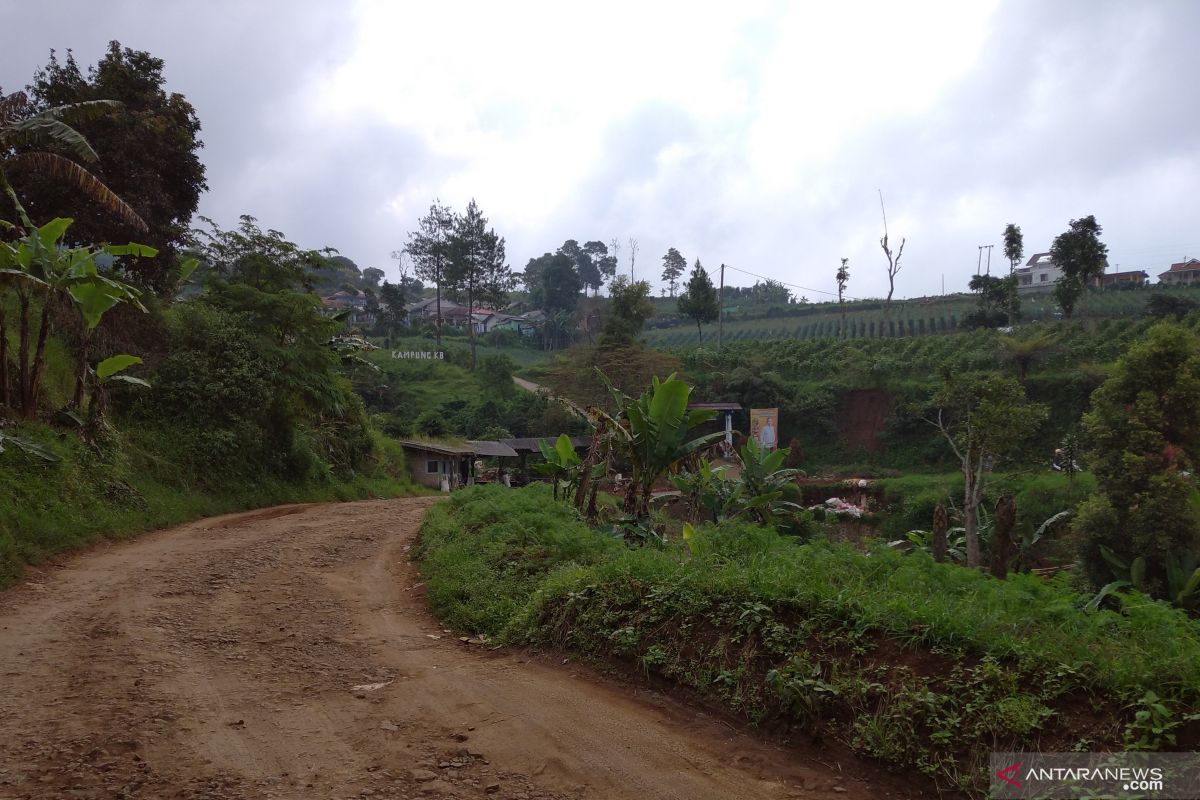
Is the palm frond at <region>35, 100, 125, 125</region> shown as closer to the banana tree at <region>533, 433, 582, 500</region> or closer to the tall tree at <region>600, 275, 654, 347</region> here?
the banana tree at <region>533, 433, 582, 500</region>

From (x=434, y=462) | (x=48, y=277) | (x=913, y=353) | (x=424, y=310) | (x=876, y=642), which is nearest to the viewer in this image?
(x=876, y=642)

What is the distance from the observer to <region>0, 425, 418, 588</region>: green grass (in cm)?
971

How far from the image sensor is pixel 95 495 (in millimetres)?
12172

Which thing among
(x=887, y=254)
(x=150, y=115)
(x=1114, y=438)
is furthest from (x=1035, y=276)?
(x=150, y=115)

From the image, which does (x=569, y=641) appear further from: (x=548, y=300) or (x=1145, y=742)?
(x=548, y=300)

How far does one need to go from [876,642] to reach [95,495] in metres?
12.2

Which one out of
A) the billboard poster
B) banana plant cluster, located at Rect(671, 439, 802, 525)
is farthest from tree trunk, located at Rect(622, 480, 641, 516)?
the billboard poster

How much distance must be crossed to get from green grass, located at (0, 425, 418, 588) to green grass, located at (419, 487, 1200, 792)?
20.4 feet

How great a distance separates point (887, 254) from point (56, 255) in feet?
146

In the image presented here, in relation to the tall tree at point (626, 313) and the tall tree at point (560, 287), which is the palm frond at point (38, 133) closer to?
the tall tree at point (626, 313)

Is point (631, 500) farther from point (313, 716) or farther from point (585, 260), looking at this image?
point (585, 260)

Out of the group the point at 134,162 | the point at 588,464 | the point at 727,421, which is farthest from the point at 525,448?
the point at 588,464

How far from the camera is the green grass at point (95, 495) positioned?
31.9 feet

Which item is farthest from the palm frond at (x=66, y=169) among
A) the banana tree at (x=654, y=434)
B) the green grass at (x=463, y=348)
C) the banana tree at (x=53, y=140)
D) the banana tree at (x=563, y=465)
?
the green grass at (x=463, y=348)
